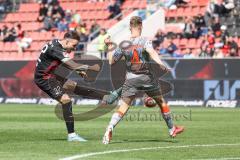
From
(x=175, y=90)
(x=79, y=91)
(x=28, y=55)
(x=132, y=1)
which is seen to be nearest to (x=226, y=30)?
(x=175, y=90)

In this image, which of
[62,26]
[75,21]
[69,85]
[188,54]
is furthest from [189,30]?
[69,85]

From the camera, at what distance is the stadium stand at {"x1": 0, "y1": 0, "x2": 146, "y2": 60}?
132 ft

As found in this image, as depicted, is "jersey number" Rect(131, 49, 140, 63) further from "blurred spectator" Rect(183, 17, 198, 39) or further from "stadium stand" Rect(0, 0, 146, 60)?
"stadium stand" Rect(0, 0, 146, 60)

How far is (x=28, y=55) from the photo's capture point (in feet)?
130

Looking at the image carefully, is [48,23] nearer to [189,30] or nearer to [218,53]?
[189,30]

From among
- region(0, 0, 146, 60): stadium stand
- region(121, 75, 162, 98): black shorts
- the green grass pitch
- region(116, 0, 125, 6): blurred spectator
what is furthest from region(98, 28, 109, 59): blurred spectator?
region(121, 75, 162, 98): black shorts

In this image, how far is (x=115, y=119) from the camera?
14.5 metres

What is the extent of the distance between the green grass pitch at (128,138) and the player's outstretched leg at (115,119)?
206 millimetres

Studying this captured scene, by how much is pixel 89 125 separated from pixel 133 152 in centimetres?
747

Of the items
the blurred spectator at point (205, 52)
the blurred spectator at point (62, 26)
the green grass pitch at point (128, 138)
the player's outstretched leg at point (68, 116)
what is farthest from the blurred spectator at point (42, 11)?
the player's outstretched leg at point (68, 116)

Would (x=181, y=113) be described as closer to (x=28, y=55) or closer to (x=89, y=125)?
(x=89, y=125)

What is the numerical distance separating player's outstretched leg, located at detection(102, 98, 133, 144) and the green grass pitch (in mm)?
206

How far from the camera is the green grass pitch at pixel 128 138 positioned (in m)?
12.7

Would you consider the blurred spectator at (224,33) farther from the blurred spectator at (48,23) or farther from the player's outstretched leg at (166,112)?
the player's outstretched leg at (166,112)
